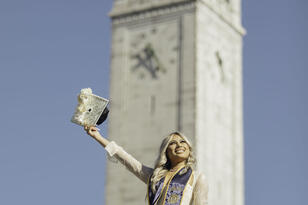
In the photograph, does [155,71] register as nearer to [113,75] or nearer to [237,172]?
[113,75]

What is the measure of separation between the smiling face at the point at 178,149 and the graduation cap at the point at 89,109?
486 mm

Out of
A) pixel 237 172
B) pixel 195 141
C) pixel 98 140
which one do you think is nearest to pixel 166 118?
pixel 195 141

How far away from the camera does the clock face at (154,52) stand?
3422cm

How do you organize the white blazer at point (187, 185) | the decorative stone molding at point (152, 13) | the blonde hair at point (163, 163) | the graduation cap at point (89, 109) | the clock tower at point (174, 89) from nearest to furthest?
the white blazer at point (187, 185) < the blonde hair at point (163, 163) < the graduation cap at point (89, 109) < the clock tower at point (174, 89) < the decorative stone molding at point (152, 13)

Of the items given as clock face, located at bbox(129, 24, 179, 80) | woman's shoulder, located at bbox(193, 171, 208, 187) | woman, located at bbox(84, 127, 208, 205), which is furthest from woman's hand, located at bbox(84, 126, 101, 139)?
clock face, located at bbox(129, 24, 179, 80)

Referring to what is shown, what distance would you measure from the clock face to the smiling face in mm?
28072

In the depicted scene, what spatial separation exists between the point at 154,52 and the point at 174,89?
63.3 inches

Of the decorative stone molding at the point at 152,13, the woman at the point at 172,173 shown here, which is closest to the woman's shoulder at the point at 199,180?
the woman at the point at 172,173

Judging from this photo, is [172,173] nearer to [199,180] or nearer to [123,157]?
[199,180]

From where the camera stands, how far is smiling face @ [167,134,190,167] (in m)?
5.95

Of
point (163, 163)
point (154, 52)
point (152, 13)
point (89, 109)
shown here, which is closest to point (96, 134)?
point (89, 109)

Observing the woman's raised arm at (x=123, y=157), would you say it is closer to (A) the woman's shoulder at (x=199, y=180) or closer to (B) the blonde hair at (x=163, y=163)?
(B) the blonde hair at (x=163, y=163)

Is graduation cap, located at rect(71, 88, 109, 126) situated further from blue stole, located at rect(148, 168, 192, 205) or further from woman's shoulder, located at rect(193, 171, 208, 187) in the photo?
woman's shoulder, located at rect(193, 171, 208, 187)

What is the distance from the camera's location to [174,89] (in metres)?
33.9
